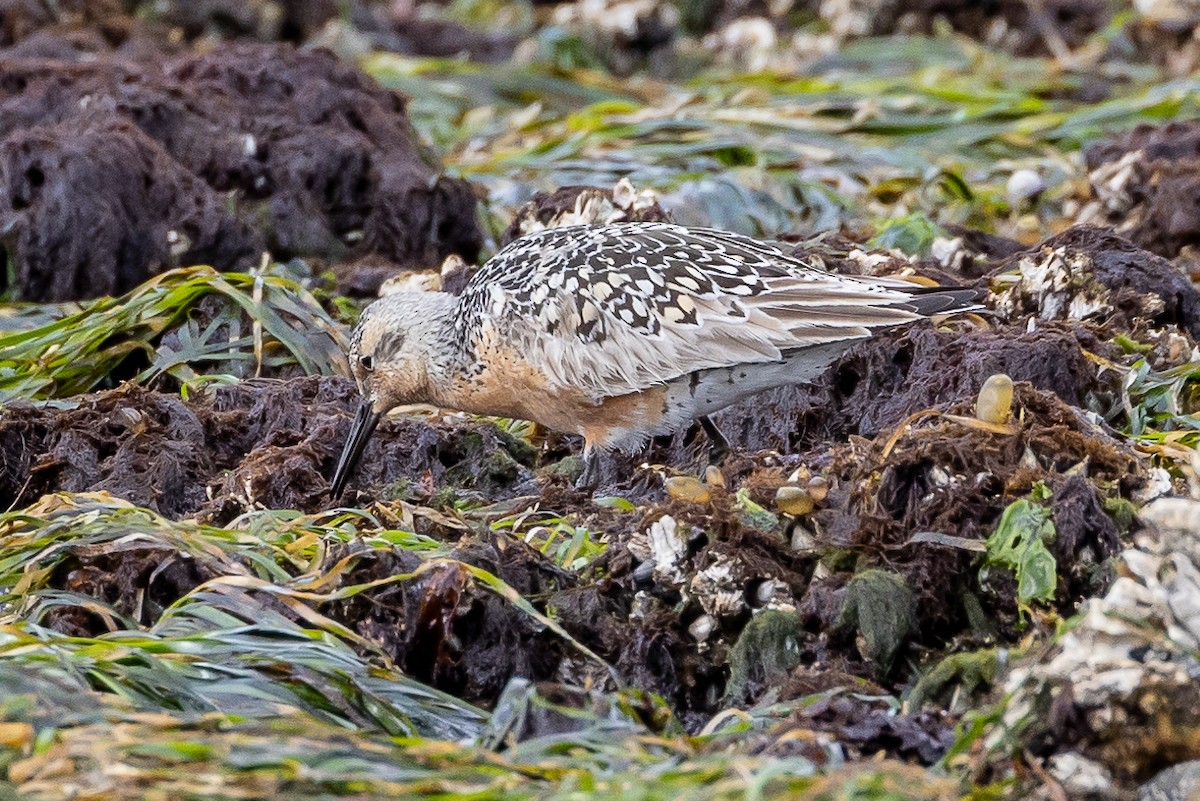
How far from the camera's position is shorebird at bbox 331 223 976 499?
5.41 meters

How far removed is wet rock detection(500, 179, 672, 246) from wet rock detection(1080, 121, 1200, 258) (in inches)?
83.9

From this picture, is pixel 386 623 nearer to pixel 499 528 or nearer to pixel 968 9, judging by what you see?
pixel 499 528

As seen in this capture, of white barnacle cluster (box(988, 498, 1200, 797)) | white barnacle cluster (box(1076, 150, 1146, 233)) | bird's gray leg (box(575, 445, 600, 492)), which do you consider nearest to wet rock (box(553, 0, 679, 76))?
white barnacle cluster (box(1076, 150, 1146, 233))

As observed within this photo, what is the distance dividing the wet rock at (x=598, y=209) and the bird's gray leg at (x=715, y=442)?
1.20 m

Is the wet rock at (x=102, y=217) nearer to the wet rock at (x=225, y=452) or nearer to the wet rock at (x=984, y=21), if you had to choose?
the wet rock at (x=225, y=452)

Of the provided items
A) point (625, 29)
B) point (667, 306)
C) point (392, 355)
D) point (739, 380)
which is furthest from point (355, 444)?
point (625, 29)

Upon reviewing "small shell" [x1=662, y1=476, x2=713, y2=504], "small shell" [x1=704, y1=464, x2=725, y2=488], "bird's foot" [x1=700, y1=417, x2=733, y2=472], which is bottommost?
"bird's foot" [x1=700, y1=417, x2=733, y2=472]

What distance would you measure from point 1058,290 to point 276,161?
3.85 meters

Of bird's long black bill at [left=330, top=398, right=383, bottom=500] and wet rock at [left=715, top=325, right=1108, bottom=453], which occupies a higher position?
wet rock at [left=715, top=325, right=1108, bottom=453]

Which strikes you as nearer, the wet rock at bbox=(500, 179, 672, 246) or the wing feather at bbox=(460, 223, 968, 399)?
the wing feather at bbox=(460, 223, 968, 399)

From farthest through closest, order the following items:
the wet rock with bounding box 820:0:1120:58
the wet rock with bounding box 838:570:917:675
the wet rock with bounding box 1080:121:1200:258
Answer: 1. the wet rock with bounding box 820:0:1120:58
2. the wet rock with bounding box 1080:121:1200:258
3. the wet rock with bounding box 838:570:917:675

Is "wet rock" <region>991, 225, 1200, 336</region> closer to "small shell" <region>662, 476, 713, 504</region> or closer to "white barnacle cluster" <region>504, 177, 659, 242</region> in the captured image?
"white barnacle cluster" <region>504, 177, 659, 242</region>

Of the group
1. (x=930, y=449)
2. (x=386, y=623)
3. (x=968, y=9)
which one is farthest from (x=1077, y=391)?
(x=968, y=9)

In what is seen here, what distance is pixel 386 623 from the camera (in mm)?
4500
